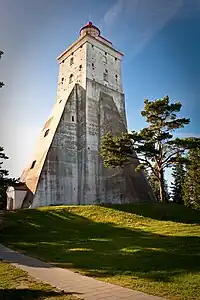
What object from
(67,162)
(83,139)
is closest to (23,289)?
(67,162)

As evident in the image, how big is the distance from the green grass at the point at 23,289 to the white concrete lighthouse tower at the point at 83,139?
2437cm

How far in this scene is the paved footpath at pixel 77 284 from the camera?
533 cm

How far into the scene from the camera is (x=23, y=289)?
5.97 meters

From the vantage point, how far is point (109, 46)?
150 ft

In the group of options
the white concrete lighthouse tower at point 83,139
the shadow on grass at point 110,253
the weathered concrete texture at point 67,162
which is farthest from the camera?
the white concrete lighthouse tower at point 83,139

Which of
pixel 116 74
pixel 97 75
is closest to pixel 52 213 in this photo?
pixel 97 75

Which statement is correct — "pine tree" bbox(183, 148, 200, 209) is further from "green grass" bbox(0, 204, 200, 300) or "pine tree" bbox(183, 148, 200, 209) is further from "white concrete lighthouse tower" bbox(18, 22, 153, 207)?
"green grass" bbox(0, 204, 200, 300)

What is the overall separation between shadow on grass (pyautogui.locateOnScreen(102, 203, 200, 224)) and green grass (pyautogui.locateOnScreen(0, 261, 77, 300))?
17404mm

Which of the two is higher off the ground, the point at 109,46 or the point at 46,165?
the point at 109,46

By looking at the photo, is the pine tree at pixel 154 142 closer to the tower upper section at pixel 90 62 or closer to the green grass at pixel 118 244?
the green grass at pixel 118 244

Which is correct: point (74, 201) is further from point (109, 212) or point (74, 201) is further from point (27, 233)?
point (27, 233)

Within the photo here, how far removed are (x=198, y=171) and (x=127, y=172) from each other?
9.88 m

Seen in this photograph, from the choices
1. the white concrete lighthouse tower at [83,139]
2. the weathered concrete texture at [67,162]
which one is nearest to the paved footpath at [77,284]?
the weathered concrete texture at [67,162]

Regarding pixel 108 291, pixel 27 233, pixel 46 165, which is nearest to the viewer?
pixel 108 291
